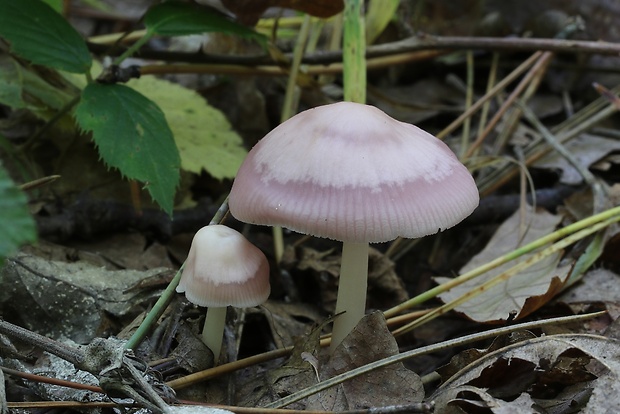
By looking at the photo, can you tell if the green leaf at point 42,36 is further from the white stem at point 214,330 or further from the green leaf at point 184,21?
the white stem at point 214,330

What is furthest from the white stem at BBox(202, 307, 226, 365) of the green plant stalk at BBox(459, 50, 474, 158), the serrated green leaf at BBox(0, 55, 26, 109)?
the green plant stalk at BBox(459, 50, 474, 158)

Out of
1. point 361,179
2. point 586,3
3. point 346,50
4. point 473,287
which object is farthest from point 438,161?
point 586,3

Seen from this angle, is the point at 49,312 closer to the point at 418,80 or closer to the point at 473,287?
the point at 473,287

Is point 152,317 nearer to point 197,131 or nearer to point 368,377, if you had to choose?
point 368,377

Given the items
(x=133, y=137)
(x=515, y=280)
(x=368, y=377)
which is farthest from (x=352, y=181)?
(x=515, y=280)

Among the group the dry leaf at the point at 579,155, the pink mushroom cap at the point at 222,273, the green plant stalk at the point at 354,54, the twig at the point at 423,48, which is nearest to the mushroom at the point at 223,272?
the pink mushroom cap at the point at 222,273

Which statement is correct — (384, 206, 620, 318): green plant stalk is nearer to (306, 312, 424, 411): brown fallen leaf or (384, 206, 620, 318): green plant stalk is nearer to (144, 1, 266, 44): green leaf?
(306, 312, 424, 411): brown fallen leaf
